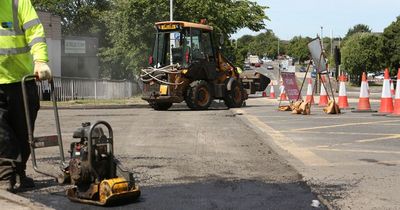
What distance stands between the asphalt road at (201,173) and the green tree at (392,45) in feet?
225

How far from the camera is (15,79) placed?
5.05m

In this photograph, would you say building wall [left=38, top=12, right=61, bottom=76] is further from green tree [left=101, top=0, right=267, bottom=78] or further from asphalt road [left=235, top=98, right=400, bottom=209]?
asphalt road [left=235, top=98, right=400, bottom=209]

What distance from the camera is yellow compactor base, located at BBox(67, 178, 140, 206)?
4.33m

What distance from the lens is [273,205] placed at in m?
4.56

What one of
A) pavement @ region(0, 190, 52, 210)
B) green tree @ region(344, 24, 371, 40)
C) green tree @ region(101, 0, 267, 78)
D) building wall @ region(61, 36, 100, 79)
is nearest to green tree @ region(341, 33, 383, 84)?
building wall @ region(61, 36, 100, 79)

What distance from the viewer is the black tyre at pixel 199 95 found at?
59.4ft

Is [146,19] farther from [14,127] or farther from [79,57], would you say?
[14,127]

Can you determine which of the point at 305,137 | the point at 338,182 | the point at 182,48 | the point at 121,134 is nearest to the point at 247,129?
the point at 305,137

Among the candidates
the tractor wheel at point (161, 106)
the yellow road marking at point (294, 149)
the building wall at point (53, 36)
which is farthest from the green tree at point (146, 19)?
Result: the yellow road marking at point (294, 149)

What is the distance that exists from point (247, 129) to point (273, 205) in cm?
622

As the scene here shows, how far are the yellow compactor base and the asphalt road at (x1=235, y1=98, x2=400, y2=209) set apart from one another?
1.69 m

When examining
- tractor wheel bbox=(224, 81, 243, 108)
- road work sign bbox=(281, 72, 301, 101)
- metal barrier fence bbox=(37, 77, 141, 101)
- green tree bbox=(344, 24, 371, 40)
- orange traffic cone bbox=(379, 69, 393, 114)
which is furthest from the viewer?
green tree bbox=(344, 24, 371, 40)

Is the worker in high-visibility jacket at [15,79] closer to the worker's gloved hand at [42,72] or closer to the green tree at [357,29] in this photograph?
the worker's gloved hand at [42,72]

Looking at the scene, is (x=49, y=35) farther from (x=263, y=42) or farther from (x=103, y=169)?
(x=263, y=42)
